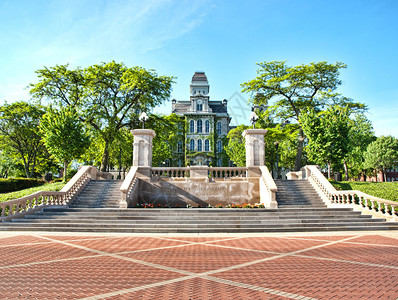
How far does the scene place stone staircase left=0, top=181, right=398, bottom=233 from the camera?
11.6 m

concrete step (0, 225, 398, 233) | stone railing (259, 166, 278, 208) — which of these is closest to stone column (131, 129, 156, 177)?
concrete step (0, 225, 398, 233)

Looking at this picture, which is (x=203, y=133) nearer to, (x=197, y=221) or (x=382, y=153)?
(x=382, y=153)

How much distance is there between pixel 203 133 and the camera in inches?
2258

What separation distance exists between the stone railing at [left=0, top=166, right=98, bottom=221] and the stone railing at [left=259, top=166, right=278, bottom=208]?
11.5 m

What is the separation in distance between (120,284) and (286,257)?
4.10 m

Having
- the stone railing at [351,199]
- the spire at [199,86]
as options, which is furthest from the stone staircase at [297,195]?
the spire at [199,86]

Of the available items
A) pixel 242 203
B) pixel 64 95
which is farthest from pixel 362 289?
pixel 64 95

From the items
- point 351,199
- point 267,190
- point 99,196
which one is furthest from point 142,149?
point 351,199

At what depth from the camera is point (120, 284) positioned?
459 cm

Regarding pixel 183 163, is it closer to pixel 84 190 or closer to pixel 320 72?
pixel 320 72

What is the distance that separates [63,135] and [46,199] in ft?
23.7

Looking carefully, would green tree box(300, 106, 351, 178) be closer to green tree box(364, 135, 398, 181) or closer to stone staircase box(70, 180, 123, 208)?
stone staircase box(70, 180, 123, 208)

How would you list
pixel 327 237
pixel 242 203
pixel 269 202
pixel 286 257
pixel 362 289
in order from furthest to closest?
pixel 242 203 < pixel 269 202 < pixel 327 237 < pixel 286 257 < pixel 362 289

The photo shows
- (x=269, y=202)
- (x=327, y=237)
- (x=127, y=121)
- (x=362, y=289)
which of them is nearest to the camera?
(x=362, y=289)
